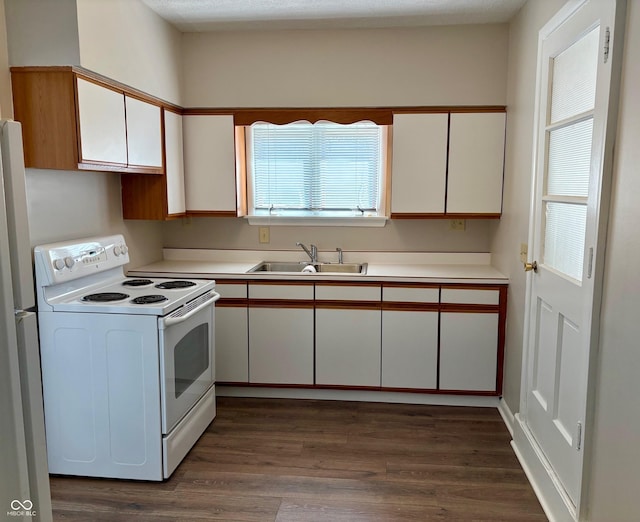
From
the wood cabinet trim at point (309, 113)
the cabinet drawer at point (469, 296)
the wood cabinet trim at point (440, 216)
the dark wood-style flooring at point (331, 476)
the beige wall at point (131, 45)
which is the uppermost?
the beige wall at point (131, 45)

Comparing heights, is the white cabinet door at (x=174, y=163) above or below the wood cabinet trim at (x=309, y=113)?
below

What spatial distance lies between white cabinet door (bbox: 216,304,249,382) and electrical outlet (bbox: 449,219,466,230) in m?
1.57

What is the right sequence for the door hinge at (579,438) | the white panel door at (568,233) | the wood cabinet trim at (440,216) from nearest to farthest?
the white panel door at (568,233)
the door hinge at (579,438)
the wood cabinet trim at (440,216)

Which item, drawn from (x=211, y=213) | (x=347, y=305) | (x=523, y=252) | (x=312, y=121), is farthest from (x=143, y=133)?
(x=523, y=252)

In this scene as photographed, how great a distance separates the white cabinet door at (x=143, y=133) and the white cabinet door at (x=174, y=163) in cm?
11

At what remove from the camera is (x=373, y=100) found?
3.51 meters

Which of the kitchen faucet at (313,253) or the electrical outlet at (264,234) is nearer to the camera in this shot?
the kitchen faucet at (313,253)

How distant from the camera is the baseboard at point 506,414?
9.90 feet

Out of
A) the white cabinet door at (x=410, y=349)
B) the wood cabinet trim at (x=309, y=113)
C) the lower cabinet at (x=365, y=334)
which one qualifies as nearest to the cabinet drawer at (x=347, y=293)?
the lower cabinet at (x=365, y=334)

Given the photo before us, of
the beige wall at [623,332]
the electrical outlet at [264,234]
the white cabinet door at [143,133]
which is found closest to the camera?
the beige wall at [623,332]

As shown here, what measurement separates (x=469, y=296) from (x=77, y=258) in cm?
227

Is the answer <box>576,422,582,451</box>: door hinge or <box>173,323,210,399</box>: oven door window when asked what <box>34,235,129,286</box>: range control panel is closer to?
<box>173,323,210,399</box>: oven door window

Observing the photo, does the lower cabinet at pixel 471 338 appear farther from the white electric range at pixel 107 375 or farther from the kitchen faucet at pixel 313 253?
the white electric range at pixel 107 375

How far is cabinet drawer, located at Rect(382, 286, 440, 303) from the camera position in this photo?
10.7 ft
